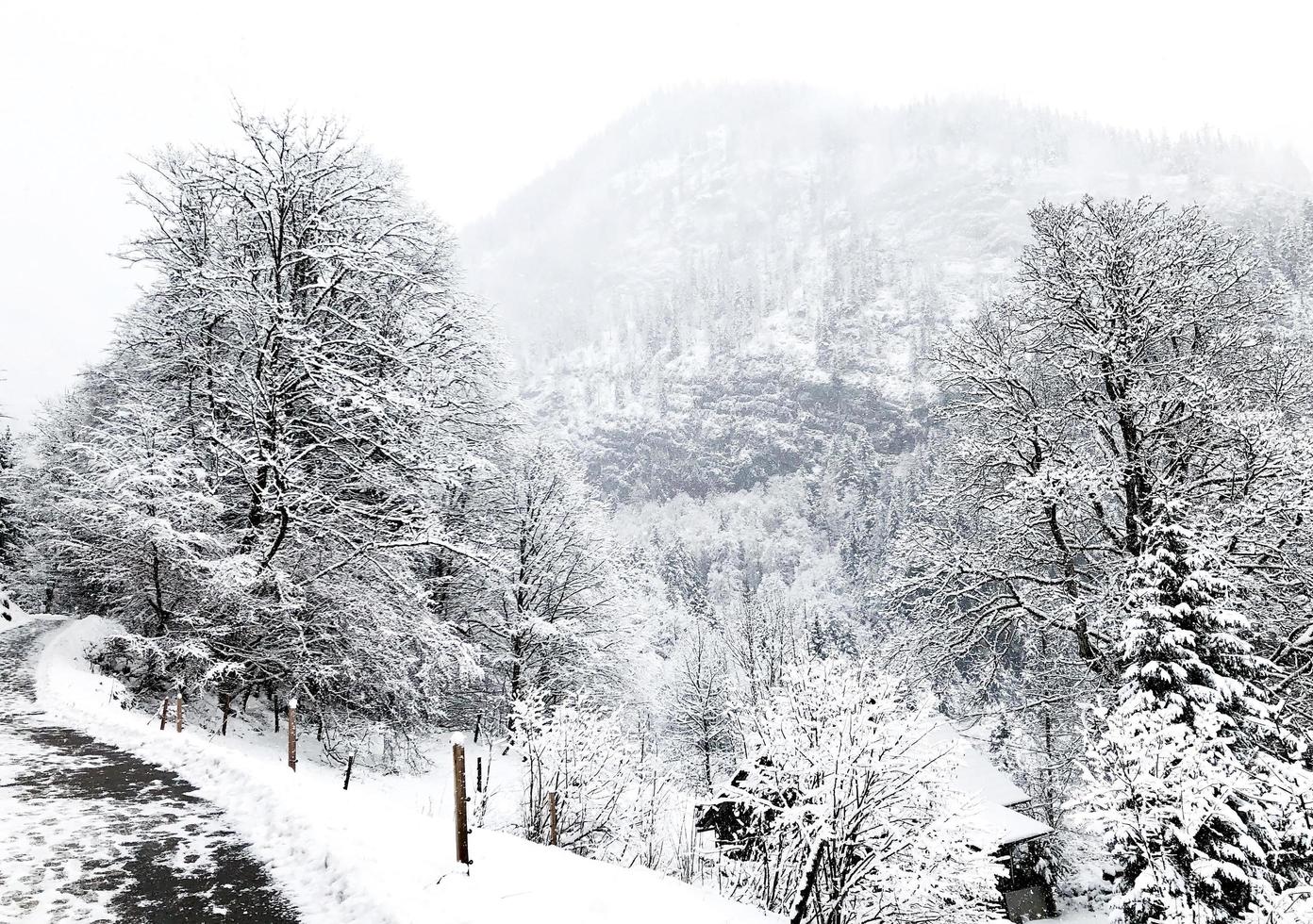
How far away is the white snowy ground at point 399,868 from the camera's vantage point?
15.2 ft

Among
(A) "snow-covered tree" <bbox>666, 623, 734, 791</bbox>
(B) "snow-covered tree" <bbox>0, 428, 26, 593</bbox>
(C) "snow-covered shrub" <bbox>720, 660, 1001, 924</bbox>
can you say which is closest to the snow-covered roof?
(C) "snow-covered shrub" <bbox>720, 660, 1001, 924</bbox>

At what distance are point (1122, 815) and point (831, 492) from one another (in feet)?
607

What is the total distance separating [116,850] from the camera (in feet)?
18.5

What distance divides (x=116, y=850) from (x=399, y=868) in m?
2.78

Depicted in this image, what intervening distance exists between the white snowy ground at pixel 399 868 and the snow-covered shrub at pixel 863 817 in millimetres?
852

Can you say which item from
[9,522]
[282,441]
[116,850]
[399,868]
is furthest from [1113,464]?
[9,522]

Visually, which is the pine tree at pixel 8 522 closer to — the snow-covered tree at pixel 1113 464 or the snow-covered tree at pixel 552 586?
the snow-covered tree at pixel 552 586

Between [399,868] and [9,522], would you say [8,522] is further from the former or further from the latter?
[399,868]

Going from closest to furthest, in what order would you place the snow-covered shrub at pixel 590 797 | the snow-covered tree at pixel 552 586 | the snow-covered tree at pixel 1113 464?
the snow-covered tree at pixel 1113 464 → the snow-covered shrub at pixel 590 797 → the snow-covered tree at pixel 552 586

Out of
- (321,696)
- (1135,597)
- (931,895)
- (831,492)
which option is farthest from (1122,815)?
(831,492)

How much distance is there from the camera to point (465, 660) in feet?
43.7

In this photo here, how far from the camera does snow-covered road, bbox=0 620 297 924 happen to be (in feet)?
15.1

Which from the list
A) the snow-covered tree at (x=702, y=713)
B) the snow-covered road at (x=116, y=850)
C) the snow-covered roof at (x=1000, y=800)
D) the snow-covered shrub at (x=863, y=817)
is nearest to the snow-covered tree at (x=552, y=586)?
the snow-covered tree at (x=702, y=713)

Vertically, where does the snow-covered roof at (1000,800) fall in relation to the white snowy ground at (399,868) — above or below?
below
